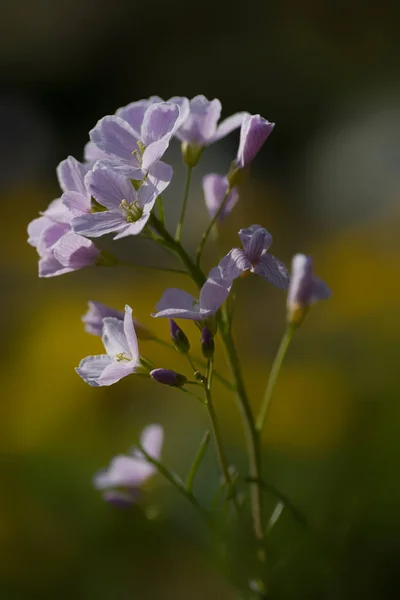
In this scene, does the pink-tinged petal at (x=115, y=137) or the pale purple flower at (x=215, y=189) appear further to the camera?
the pale purple flower at (x=215, y=189)

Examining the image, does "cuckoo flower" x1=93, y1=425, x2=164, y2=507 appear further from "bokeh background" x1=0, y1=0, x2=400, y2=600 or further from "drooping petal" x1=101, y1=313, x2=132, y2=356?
"drooping petal" x1=101, y1=313, x2=132, y2=356

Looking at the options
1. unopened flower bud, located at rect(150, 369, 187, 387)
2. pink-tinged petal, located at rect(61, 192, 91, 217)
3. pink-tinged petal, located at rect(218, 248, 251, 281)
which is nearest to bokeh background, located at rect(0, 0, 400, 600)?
unopened flower bud, located at rect(150, 369, 187, 387)

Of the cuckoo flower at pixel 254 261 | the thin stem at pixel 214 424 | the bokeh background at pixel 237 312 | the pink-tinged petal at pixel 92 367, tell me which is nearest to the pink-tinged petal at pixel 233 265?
the cuckoo flower at pixel 254 261

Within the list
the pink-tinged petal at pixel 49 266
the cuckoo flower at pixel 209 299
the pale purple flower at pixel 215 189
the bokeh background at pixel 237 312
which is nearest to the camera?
the cuckoo flower at pixel 209 299

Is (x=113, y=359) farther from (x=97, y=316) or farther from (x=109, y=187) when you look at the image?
(x=109, y=187)

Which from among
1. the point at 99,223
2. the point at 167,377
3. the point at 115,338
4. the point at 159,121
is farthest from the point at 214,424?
the point at 159,121

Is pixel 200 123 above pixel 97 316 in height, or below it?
above

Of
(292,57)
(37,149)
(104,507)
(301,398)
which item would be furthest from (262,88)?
(104,507)

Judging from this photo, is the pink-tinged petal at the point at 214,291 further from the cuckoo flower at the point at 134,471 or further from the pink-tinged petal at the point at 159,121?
the cuckoo flower at the point at 134,471
